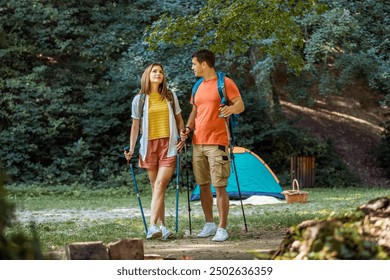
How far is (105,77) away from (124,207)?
705 centimetres

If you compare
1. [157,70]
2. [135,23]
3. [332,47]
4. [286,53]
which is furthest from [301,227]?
[135,23]

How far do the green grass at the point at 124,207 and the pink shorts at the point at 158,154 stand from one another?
2.41ft

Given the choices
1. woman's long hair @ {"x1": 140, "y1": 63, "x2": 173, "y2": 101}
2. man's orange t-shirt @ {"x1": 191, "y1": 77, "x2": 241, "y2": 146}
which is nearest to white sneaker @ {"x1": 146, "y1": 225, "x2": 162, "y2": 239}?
man's orange t-shirt @ {"x1": 191, "y1": 77, "x2": 241, "y2": 146}

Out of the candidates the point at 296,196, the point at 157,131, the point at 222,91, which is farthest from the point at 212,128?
the point at 296,196

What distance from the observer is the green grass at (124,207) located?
26.6ft

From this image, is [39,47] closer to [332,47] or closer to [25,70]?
[25,70]

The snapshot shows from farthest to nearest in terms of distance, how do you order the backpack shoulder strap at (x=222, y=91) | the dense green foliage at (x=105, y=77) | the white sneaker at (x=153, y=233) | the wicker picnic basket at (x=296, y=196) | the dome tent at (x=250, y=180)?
the dense green foliage at (x=105, y=77) → the dome tent at (x=250, y=180) → the wicker picnic basket at (x=296, y=196) → the white sneaker at (x=153, y=233) → the backpack shoulder strap at (x=222, y=91)

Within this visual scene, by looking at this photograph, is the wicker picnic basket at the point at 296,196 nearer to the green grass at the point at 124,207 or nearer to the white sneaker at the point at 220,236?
the green grass at the point at 124,207

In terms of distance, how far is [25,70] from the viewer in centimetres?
2008

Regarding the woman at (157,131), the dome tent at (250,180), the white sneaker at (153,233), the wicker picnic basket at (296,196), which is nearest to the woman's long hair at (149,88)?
the woman at (157,131)

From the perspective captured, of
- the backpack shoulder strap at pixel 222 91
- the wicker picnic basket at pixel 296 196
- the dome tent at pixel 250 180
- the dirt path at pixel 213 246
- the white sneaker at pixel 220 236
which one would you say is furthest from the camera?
the dome tent at pixel 250 180

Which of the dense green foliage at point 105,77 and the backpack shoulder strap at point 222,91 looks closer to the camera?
the backpack shoulder strap at point 222,91

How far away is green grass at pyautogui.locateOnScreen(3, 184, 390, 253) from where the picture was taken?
8.10 metres
